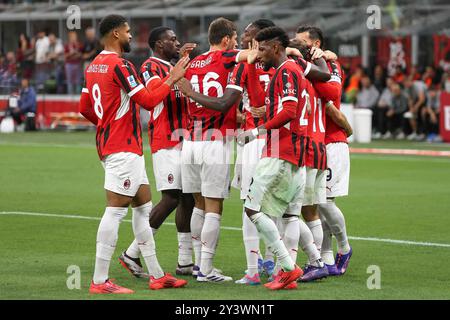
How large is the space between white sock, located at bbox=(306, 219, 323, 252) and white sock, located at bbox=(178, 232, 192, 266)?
131 cm

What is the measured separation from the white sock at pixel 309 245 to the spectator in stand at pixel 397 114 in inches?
847

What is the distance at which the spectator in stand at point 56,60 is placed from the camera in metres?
37.9

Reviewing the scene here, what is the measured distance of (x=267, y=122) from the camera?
32.4 ft

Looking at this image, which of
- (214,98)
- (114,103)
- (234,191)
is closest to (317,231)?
(214,98)

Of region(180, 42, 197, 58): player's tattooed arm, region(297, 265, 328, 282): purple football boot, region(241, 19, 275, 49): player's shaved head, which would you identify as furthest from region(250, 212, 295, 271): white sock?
region(241, 19, 275, 49): player's shaved head

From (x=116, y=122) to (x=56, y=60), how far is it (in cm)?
2949

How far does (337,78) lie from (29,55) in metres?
29.9

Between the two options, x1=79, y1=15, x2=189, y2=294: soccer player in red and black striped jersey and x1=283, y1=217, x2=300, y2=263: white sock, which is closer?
x1=79, y1=15, x2=189, y2=294: soccer player in red and black striped jersey

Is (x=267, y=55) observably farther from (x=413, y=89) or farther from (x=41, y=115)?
(x=41, y=115)

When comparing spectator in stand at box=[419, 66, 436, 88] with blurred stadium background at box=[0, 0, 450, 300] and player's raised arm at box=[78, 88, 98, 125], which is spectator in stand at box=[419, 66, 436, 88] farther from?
player's raised arm at box=[78, 88, 98, 125]

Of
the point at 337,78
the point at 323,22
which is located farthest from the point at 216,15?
the point at 337,78

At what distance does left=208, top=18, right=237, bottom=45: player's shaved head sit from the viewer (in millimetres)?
10672

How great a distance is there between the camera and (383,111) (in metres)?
32.3

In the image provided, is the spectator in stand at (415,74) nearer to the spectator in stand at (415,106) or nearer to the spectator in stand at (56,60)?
the spectator in stand at (415,106)
